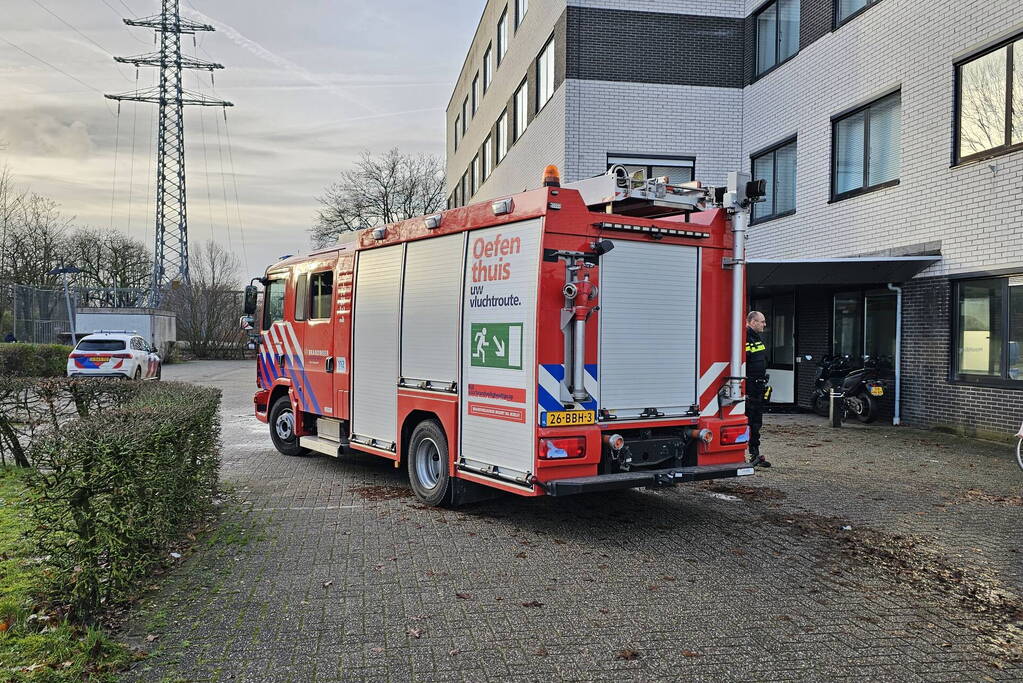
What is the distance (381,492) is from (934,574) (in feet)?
16.8

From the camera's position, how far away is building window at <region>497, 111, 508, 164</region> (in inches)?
1024

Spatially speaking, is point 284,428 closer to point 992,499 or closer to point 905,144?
point 992,499

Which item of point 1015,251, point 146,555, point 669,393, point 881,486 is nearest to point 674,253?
point 669,393

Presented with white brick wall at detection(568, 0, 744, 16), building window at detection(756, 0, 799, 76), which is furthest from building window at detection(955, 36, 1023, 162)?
white brick wall at detection(568, 0, 744, 16)

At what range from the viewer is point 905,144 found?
1360 centimetres

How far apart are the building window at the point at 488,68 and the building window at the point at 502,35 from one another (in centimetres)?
115

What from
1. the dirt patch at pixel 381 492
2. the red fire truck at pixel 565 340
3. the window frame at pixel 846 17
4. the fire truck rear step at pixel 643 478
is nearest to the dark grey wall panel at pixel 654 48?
the window frame at pixel 846 17

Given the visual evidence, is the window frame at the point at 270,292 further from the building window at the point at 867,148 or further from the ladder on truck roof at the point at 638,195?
the building window at the point at 867,148

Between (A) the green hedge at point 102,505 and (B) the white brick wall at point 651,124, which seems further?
(B) the white brick wall at point 651,124

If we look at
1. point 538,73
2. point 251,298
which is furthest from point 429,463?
point 538,73

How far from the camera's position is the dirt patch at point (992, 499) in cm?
789

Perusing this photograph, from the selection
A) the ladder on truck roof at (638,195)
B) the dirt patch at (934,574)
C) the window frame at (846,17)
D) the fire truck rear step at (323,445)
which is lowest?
the dirt patch at (934,574)

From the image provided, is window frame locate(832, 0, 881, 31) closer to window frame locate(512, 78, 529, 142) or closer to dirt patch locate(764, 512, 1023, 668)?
window frame locate(512, 78, 529, 142)

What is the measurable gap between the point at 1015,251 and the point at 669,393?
290 inches
